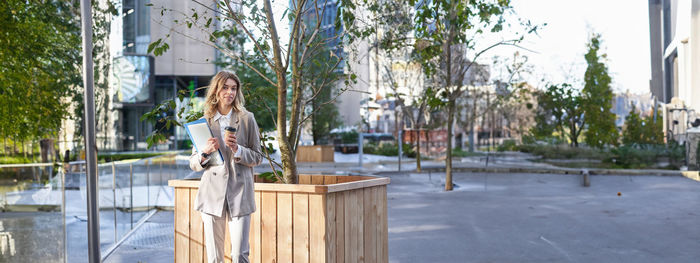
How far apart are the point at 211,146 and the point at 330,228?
42.5 inches

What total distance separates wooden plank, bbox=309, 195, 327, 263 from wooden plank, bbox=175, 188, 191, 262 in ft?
3.85

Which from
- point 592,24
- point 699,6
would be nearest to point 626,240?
point 592,24

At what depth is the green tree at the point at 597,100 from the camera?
29656 mm

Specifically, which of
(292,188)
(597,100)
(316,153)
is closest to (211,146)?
(292,188)

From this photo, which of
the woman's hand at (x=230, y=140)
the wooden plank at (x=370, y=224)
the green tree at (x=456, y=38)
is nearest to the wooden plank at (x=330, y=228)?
the wooden plank at (x=370, y=224)

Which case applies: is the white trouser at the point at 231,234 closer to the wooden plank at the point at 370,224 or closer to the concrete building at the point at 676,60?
the wooden plank at the point at 370,224

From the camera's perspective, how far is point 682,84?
1591 inches

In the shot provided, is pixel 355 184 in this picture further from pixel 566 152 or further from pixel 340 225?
pixel 566 152

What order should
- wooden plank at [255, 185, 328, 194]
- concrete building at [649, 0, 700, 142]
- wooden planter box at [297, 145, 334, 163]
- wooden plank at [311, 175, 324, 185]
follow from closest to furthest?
wooden plank at [255, 185, 328, 194] → wooden plank at [311, 175, 324, 185] → wooden planter box at [297, 145, 334, 163] → concrete building at [649, 0, 700, 142]

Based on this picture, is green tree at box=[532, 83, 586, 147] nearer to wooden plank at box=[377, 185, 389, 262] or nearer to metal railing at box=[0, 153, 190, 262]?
metal railing at box=[0, 153, 190, 262]

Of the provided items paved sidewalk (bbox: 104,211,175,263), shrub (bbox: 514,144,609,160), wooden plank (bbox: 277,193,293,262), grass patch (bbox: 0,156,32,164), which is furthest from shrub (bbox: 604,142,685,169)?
wooden plank (bbox: 277,193,293,262)

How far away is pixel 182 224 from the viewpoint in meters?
5.05

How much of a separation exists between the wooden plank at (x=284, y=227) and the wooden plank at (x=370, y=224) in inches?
24.4

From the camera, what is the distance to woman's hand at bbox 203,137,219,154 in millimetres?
3932
